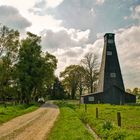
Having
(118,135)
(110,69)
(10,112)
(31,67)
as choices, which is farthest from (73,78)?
(118,135)

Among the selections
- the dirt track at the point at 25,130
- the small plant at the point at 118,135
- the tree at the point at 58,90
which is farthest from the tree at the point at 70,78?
the small plant at the point at 118,135

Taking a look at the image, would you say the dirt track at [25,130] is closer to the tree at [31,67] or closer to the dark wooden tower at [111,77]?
the tree at [31,67]

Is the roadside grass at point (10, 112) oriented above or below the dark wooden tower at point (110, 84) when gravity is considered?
below

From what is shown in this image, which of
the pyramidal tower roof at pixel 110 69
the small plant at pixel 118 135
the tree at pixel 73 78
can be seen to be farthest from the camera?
the tree at pixel 73 78

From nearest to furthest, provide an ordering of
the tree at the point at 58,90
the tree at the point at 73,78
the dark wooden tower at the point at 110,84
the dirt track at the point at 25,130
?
the dirt track at the point at 25,130, the dark wooden tower at the point at 110,84, the tree at the point at 73,78, the tree at the point at 58,90

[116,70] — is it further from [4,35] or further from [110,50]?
[4,35]

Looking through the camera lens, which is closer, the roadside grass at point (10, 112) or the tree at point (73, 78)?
the roadside grass at point (10, 112)

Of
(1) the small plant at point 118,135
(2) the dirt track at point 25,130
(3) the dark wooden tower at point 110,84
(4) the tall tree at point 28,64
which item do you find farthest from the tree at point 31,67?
(1) the small plant at point 118,135

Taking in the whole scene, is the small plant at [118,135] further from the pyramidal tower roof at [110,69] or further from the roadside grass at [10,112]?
the pyramidal tower roof at [110,69]

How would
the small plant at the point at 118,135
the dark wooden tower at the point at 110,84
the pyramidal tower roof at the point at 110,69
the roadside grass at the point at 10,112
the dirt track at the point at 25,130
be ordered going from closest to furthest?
the small plant at the point at 118,135
the dirt track at the point at 25,130
the roadside grass at the point at 10,112
the dark wooden tower at the point at 110,84
the pyramidal tower roof at the point at 110,69

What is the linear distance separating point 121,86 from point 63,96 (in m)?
58.4

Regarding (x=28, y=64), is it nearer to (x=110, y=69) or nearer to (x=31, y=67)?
(x=31, y=67)

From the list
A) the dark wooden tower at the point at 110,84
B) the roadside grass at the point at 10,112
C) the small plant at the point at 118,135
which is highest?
the dark wooden tower at the point at 110,84

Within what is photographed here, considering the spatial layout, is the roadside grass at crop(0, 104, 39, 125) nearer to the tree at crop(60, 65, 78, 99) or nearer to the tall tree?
the tall tree
